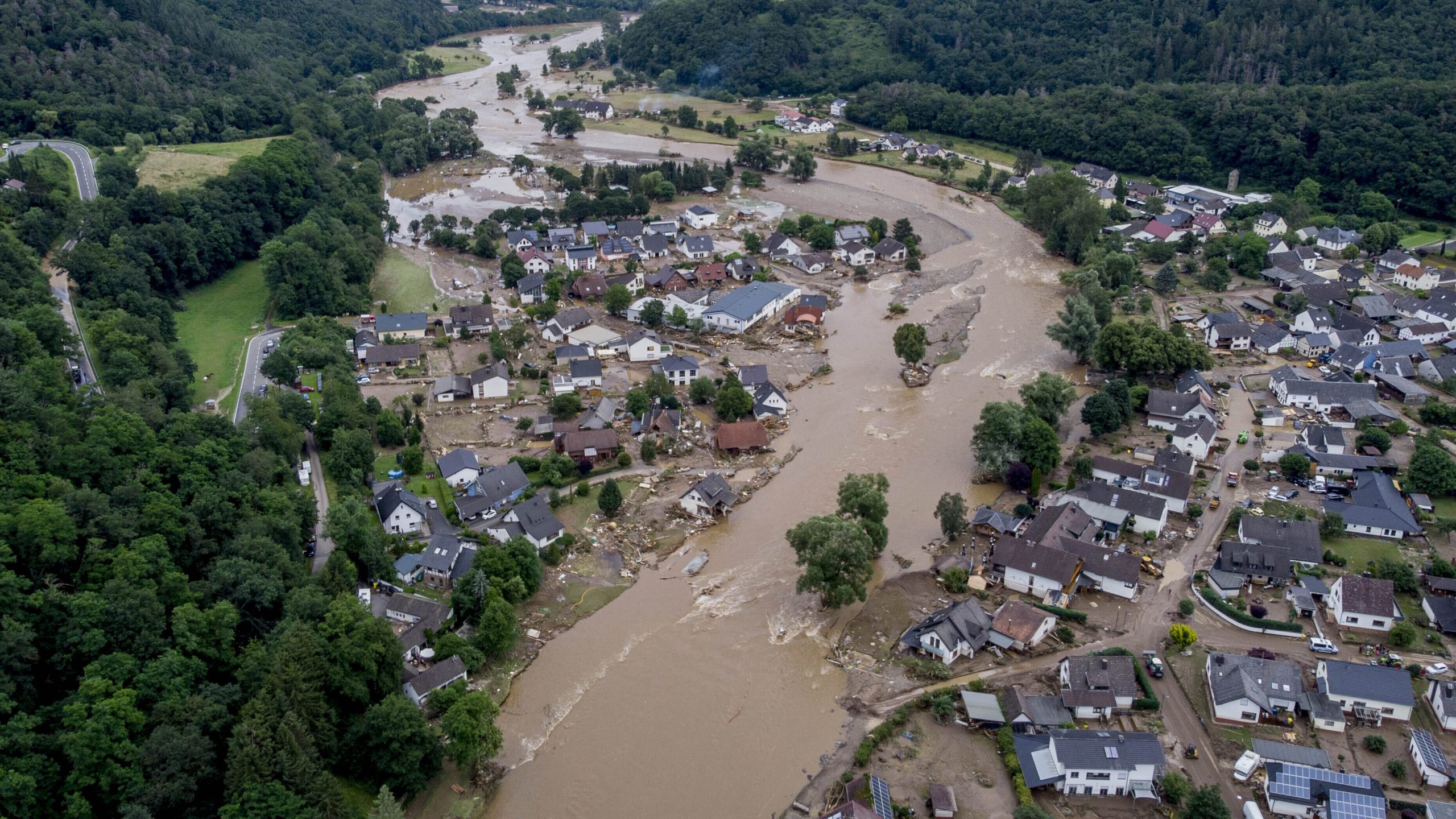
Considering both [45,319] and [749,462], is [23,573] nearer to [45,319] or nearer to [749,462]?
[45,319]

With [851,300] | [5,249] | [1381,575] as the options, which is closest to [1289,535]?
[1381,575]

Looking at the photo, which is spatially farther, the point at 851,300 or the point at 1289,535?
the point at 851,300

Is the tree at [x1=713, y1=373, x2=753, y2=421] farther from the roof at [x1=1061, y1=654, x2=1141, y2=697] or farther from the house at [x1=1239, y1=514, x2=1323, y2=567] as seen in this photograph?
the house at [x1=1239, y1=514, x2=1323, y2=567]

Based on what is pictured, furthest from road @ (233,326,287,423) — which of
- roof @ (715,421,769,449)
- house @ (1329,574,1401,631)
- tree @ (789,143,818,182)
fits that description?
tree @ (789,143,818,182)

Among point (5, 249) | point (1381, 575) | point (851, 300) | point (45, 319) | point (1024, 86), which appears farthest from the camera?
point (1024, 86)

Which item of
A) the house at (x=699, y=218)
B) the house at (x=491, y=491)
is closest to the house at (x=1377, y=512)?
the house at (x=491, y=491)

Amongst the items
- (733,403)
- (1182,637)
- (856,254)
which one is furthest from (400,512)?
(856,254)
